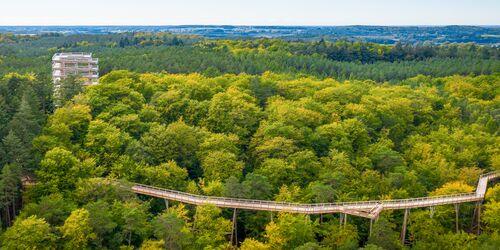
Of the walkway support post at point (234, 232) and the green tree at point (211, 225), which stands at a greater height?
the green tree at point (211, 225)

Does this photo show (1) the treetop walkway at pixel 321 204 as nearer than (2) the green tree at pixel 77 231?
No

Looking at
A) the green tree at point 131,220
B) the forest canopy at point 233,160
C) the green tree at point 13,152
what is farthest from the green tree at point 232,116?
the green tree at point 13,152

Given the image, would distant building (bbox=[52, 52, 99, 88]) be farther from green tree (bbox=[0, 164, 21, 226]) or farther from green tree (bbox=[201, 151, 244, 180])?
green tree (bbox=[0, 164, 21, 226])

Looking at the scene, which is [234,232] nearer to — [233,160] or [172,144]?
[233,160]

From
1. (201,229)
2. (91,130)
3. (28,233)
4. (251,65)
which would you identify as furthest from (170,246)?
(251,65)

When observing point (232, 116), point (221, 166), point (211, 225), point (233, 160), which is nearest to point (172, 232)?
point (211, 225)

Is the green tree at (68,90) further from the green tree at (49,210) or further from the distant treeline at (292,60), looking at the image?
the distant treeline at (292,60)

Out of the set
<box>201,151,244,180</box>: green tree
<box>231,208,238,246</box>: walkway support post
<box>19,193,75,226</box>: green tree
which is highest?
<box>201,151,244,180</box>: green tree

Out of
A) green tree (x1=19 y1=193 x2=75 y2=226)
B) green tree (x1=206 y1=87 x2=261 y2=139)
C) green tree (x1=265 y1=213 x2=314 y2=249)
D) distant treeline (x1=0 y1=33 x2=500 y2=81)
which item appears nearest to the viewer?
green tree (x1=19 y1=193 x2=75 y2=226)

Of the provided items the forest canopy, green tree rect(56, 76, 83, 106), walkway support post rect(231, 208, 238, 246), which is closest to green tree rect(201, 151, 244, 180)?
the forest canopy
